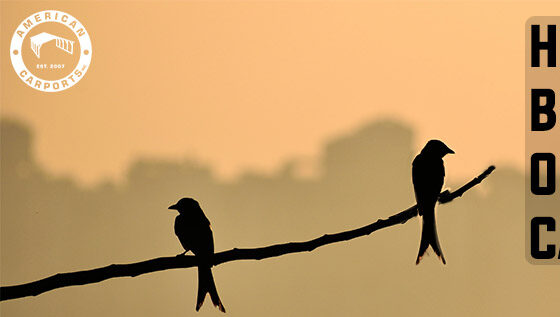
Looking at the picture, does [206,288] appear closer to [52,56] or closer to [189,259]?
[189,259]

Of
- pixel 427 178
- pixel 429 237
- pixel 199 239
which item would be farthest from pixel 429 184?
pixel 199 239

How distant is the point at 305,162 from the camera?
A: 256 cm

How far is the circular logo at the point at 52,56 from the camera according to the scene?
2559mm

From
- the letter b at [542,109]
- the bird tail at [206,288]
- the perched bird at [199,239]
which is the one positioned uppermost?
the letter b at [542,109]

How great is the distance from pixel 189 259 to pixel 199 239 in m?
0.07

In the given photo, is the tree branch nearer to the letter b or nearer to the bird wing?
the bird wing

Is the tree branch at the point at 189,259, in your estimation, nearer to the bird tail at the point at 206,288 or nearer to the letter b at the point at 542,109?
the bird tail at the point at 206,288

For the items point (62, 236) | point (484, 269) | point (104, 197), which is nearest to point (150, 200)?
point (104, 197)

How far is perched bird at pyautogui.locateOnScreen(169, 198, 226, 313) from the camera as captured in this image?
2.48 metres

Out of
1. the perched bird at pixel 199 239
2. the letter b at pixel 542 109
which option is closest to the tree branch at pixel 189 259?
the perched bird at pixel 199 239

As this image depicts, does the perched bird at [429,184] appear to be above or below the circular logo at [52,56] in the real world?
below

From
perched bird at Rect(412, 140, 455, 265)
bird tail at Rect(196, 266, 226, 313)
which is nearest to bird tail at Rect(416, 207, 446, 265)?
perched bird at Rect(412, 140, 455, 265)

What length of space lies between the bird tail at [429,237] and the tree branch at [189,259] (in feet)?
0.15

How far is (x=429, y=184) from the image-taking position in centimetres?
250
